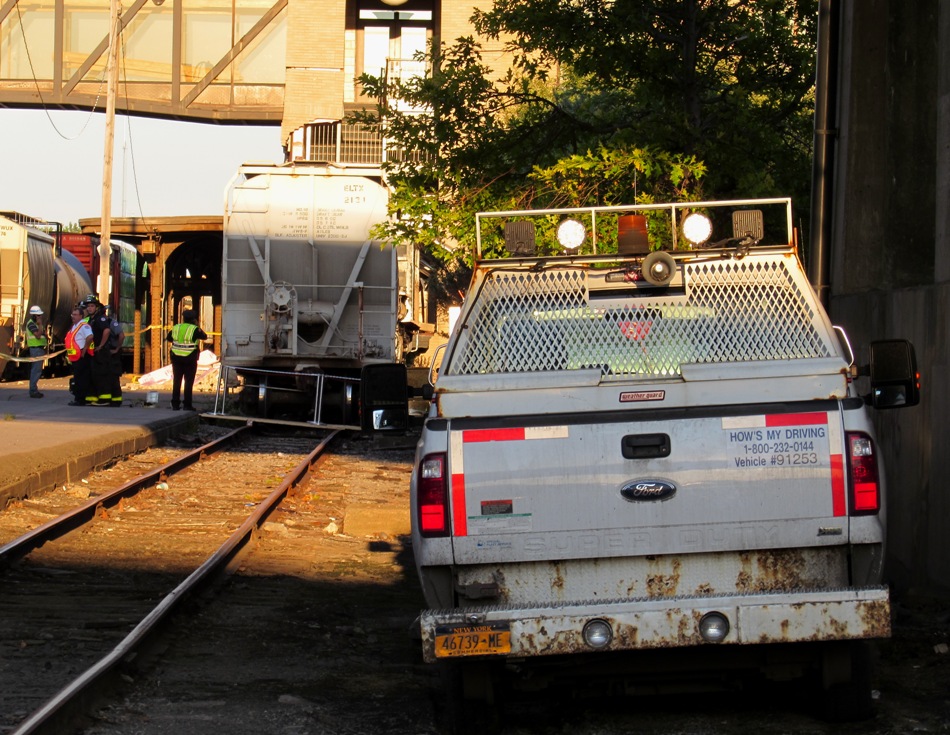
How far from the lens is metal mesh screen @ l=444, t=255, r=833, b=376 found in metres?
5.62

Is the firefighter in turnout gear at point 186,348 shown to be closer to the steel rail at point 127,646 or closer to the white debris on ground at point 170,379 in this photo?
the white debris on ground at point 170,379

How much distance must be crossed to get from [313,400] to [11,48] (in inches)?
943

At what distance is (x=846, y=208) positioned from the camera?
1038 cm

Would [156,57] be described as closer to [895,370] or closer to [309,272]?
[309,272]

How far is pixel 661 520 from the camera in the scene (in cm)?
523

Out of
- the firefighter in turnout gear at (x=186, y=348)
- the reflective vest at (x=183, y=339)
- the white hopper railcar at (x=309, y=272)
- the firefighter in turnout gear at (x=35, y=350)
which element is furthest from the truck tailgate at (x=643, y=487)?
the firefighter in turnout gear at (x=35, y=350)

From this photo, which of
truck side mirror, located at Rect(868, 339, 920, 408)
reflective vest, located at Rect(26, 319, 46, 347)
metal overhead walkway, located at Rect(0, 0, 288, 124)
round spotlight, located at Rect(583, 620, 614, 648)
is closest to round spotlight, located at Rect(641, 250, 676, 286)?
truck side mirror, located at Rect(868, 339, 920, 408)

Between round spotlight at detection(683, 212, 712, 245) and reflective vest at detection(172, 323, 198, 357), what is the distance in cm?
1733

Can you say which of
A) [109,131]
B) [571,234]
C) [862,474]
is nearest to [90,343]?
[109,131]

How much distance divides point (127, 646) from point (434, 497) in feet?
7.95

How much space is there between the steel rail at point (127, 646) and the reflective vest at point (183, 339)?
10.1 metres

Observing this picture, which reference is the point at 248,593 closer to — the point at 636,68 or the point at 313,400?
the point at 636,68

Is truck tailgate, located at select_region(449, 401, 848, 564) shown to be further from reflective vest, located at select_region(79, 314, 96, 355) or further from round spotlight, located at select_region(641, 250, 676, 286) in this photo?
reflective vest, located at select_region(79, 314, 96, 355)

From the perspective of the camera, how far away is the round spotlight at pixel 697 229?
5.72 metres
